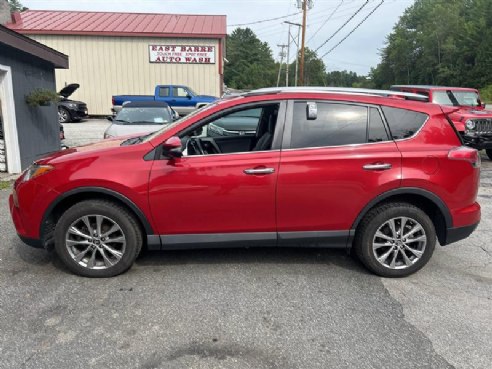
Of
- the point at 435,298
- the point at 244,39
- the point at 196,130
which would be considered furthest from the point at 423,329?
the point at 244,39

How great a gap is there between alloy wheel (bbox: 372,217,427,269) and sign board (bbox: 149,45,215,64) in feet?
65.3

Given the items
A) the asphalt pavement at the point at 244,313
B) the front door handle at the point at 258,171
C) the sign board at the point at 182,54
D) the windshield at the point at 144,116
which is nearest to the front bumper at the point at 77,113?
the sign board at the point at 182,54

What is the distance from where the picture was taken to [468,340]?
288 cm

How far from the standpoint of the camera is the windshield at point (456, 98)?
1088 centimetres

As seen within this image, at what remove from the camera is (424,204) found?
386cm

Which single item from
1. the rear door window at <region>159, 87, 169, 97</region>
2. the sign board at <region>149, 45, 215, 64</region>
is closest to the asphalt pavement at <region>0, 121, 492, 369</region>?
the rear door window at <region>159, 87, 169, 97</region>

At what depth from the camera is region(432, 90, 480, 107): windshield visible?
35.7 ft

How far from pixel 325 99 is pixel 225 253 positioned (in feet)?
6.34

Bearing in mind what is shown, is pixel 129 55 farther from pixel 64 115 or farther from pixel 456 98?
pixel 456 98

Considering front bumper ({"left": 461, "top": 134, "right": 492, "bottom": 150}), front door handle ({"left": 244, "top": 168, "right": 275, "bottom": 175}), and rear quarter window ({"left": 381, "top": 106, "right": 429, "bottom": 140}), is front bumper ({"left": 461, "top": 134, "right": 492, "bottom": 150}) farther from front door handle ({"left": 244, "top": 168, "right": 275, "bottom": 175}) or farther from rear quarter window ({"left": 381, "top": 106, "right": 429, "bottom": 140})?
front door handle ({"left": 244, "top": 168, "right": 275, "bottom": 175})

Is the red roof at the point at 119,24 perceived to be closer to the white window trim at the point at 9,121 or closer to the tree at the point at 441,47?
the white window trim at the point at 9,121

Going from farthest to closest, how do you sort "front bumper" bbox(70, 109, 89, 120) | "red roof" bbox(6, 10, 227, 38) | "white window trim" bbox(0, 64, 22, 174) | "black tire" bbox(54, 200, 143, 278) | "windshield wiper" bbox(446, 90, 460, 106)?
1. "red roof" bbox(6, 10, 227, 38)
2. "front bumper" bbox(70, 109, 89, 120)
3. "windshield wiper" bbox(446, 90, 460, 106)
4. "white window trim" bbox(0, 64, 22, 174)
5. "black tire" bbox(54, 200, 143, 278)

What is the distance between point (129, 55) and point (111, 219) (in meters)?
20.5

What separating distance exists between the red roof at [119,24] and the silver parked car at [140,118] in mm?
12758
